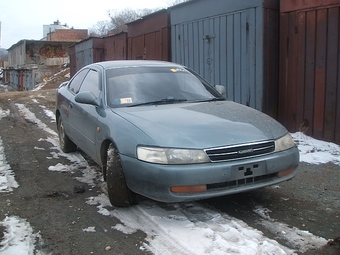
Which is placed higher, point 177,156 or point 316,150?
point 177,156

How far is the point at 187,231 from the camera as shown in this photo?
3527mm

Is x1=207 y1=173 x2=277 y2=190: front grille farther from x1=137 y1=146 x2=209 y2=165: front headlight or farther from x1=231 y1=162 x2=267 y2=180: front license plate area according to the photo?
x1=137 y1=146 x2=209 y2=165: front headlight

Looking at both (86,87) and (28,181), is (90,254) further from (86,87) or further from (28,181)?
(86,87)

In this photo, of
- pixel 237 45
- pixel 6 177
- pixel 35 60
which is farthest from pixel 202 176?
pixel 35 60

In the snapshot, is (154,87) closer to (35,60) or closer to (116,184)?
(116,184)

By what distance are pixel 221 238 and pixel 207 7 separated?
7.33 metres

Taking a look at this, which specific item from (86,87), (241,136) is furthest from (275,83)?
(241,136)

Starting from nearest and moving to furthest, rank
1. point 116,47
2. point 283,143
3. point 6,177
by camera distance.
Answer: point 283,143 → point 6,177 → point 116,47

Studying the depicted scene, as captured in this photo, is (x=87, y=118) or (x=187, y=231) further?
(x=87, y=118)

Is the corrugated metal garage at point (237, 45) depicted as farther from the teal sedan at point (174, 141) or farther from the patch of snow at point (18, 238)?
the patch of snow at point (18, 238)

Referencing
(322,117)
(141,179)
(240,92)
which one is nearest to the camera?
(141,179)

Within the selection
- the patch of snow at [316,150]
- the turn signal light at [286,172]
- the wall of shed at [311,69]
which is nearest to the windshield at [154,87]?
the turn signal light at [286,172]

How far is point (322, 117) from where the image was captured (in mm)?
7141

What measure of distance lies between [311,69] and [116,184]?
4.84 meters
